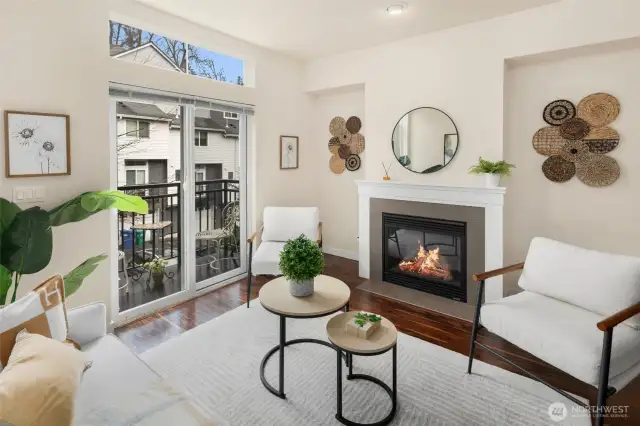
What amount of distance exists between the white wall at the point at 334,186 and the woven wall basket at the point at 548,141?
2023 mm

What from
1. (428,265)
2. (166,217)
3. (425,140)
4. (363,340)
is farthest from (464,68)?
(166,217)

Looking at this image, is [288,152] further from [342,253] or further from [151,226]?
[151,226]

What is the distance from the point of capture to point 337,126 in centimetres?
489

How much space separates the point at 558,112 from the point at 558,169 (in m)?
0.51

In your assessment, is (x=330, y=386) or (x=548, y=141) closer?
(x=330, y=386)

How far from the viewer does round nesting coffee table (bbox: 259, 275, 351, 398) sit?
217cm

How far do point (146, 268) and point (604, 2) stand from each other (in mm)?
4751

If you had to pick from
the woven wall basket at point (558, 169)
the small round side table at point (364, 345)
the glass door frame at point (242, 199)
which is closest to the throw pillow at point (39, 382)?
the small round side table at point (364, 345)

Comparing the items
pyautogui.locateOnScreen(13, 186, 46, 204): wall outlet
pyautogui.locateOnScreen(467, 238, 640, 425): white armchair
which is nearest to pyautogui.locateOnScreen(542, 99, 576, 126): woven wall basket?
pyautogui.locateOnScreen(467, 238, 640, 425): white armchair

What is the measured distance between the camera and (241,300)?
365cm

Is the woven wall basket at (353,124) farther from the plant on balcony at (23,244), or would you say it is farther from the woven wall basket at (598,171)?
the plant on balcony at (23,244)

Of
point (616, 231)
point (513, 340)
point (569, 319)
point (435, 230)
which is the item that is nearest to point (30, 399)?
point (513, 340)

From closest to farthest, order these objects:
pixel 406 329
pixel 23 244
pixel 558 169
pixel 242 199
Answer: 1. pixel 23 244
2. pixel 406 329
3. pixel 558 169
4. pixel 242 199

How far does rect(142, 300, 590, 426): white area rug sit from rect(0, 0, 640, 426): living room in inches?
0.6
